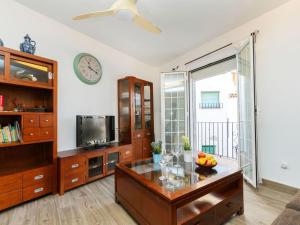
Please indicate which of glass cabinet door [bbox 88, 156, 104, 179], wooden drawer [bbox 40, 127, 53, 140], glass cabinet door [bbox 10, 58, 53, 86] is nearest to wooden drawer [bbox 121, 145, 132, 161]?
glass cabinet door [bbox 88, 156, 104, 179]

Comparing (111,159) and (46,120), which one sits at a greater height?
(46,120)

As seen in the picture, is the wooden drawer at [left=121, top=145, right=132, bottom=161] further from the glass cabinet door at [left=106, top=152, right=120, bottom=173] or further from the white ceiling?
the white ceiling

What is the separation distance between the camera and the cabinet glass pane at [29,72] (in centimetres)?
200

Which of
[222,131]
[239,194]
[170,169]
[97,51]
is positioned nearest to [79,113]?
[97,51]

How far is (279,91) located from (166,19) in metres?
1.94

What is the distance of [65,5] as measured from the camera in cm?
234

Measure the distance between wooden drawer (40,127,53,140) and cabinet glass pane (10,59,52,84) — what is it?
65 centimetres

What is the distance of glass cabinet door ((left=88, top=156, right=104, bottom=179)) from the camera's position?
8.42ft

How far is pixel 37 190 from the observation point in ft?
6.73

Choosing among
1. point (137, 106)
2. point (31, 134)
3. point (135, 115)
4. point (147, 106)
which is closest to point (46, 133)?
point (31, 134)

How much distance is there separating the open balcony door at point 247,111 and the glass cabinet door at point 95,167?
229cm

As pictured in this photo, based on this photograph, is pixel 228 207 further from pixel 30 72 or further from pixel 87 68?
pixel 87 68

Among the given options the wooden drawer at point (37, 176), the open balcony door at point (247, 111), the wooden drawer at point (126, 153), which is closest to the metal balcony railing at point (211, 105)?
the open balcony door at point (247, 111)

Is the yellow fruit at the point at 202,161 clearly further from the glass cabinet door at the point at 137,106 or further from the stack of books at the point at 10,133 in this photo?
the stack of books at the point at 10,133
